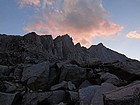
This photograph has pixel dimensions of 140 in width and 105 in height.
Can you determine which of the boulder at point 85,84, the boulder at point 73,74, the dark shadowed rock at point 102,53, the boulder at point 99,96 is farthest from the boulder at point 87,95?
the dark shadowed rock at point 102,53

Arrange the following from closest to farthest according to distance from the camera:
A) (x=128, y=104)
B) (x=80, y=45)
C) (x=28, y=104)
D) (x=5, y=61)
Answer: (x=128, y=104) < (x=28, y=104) < (x=5, y=61) < (x=80, y=45)

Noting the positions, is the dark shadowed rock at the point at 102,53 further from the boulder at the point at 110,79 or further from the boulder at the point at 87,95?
the boulder at the point at 87,95

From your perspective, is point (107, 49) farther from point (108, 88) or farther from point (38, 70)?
point (108, 88)

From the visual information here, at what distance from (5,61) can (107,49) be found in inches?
1601

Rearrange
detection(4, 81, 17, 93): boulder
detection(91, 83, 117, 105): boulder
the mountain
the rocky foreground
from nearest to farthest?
1. the rocky foreground
2. detection(91, 83, 117, 105): boulder
3. detection(4, 81, 17, 93): boulder
4. the mountain

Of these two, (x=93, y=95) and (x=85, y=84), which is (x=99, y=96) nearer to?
(x=93, y=95)

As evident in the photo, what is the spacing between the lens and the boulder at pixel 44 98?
16.5 metres

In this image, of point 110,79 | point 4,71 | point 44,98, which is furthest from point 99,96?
point 4,71

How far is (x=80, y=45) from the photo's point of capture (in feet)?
255

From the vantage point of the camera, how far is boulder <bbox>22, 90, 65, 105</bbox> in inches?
648

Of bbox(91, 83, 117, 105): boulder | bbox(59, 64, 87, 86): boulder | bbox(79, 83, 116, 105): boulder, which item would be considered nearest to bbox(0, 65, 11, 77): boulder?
bbox(59, 64, 87, 86): boulder

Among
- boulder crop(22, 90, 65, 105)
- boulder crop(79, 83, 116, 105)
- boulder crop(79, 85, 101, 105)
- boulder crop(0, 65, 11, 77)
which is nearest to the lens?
boulder crop(79, 83, 116, 105)

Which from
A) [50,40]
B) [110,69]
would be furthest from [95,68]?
[50,40]

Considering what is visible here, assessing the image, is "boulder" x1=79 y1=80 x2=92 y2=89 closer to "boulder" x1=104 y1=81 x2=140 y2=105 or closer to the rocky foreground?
the rocky foreground
